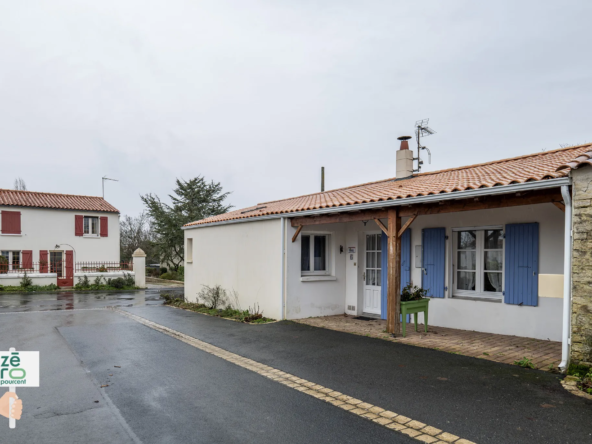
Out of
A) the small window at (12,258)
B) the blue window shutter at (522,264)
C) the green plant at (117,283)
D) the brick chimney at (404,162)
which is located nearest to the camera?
the blue window shutter at (522,264)

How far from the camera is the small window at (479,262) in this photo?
8.25 m

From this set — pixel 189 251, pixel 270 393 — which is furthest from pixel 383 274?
pixel 189 251

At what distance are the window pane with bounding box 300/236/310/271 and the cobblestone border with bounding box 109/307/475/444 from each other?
156 inches

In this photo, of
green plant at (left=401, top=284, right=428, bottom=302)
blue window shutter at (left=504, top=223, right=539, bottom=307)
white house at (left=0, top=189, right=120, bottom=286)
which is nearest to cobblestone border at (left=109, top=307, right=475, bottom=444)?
green plant at (left=401, top=284, right=428, bottom=302)

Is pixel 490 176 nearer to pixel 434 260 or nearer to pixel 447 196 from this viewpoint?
pixel 447 196

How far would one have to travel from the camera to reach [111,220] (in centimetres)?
2823

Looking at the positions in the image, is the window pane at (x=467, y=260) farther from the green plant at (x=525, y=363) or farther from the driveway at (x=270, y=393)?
the green plant at (x=525, y=363)

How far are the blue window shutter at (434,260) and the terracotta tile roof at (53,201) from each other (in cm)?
2468

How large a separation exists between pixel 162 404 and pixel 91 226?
26.5 metres

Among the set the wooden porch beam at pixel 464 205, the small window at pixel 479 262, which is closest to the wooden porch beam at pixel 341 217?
the wooden porch beam at pixel 464 205

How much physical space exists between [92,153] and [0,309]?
15412 mm

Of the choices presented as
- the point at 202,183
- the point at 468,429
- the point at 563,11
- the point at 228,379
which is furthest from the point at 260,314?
the point at 202,183

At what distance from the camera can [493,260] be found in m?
8.34

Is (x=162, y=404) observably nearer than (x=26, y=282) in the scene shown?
Yes
